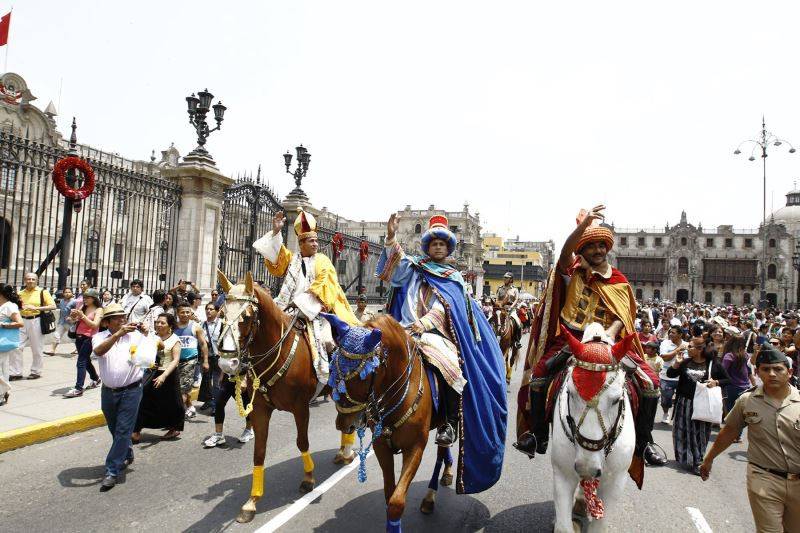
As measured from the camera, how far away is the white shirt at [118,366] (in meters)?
5.11

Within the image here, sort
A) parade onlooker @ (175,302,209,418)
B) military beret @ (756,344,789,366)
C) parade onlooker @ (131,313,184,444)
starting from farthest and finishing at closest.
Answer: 1. parade onlooker @ (175,302,209,418)
2. parade onlooker @ (131,313,184,444)
3. military beret @ (756,344,789,366)

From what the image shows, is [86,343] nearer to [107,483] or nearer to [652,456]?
[107,483]

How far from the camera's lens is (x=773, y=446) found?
3.52m

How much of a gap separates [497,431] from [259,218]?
528 inches

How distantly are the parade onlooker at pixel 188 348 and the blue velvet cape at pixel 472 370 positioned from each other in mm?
4078

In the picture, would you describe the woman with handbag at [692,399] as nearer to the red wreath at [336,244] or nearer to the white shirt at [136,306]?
the white shirt at [136,306]

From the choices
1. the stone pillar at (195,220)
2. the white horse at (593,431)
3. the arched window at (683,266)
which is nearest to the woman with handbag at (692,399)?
the white horse at (593,431)

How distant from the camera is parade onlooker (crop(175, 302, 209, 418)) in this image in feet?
24.3

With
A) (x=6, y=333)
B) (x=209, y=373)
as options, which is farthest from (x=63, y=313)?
(x=209, y=373)

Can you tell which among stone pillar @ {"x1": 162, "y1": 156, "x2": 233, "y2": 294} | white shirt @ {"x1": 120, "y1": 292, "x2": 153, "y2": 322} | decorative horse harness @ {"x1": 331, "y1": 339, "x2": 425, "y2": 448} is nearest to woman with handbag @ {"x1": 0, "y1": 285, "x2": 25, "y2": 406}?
white shirt @ {"x1": 120, "y1": 292, "x2": 153, "y2": 322}

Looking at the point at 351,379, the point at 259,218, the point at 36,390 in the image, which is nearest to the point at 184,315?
the point at 36,390

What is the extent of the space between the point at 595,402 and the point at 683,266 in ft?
322

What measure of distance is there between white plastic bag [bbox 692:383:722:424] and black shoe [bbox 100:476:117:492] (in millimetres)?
7182

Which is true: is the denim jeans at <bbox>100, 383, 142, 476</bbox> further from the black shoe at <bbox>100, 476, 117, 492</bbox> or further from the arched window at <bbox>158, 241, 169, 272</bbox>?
the arched window at <bbox>158, 241, 169, 272</bbox>
